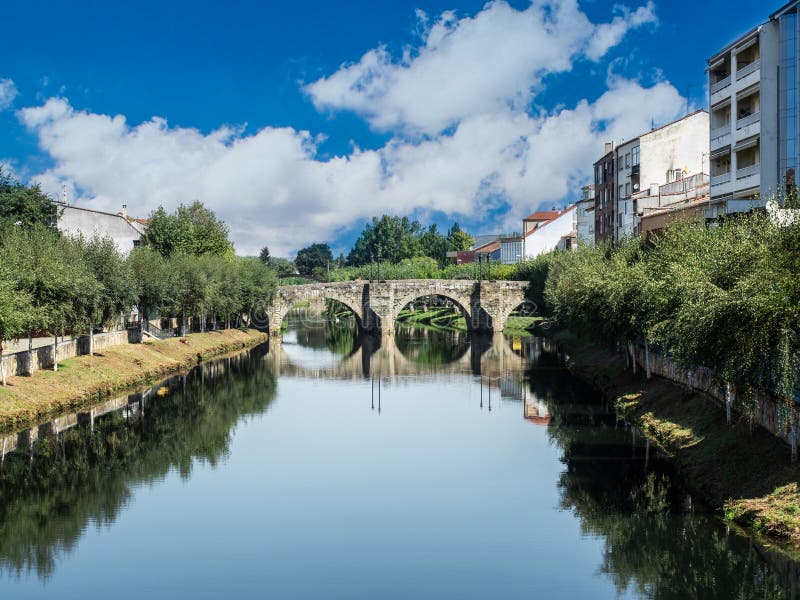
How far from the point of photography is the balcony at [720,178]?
4500cm

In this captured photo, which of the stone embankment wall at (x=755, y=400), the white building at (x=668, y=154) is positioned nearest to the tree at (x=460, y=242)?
the white building at (x=668, y=154)

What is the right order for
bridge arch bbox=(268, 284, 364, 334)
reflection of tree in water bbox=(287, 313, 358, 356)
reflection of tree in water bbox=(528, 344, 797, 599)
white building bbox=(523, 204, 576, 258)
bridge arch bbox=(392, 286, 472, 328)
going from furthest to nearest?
1. white building bbox=(523, 204, 576, 258)
2. bridge arch bbox=(392, 286, 472, 328)
3. bridge arch bbox=(268, 284, 364, 334)
4. reflection of tree in water bbox=(287, 313, 358, 356)
5. reflection of tree in water bbox=(528, 344, 797, 599)

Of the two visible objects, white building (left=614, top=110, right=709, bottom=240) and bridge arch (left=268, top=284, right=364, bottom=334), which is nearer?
white building (left=614, top=110, right=709, bottom=240)

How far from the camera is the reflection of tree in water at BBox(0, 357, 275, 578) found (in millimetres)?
22078

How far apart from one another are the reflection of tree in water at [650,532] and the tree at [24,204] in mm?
48795

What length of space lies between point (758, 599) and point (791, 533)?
2302 millimetres

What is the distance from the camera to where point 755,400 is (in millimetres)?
22797

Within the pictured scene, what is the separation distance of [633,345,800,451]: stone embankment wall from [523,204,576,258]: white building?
7994cm

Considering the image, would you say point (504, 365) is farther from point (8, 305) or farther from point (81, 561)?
point (81, 561)

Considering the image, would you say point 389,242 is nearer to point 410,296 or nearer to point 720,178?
point 410,296

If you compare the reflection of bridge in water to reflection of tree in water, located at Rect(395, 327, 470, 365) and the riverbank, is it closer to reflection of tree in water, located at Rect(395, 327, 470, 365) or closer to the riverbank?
reflection of tree in water, located at Rect(395, 327, 470, 365)

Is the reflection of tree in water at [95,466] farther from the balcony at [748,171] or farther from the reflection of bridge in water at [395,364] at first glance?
the balcony at [748,171]

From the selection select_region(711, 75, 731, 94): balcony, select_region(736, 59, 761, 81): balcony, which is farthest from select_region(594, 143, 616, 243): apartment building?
select_region(736, 59, 761, 81): balcony

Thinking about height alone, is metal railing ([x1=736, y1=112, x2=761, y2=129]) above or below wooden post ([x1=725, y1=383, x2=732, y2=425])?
above
